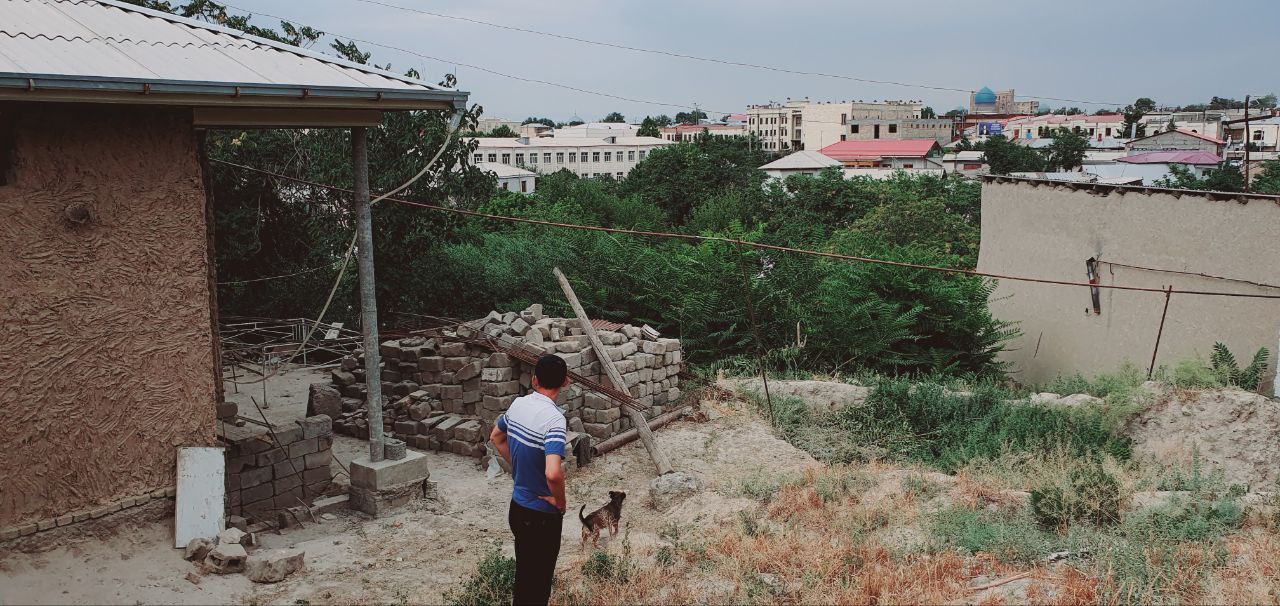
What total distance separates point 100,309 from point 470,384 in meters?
4.83

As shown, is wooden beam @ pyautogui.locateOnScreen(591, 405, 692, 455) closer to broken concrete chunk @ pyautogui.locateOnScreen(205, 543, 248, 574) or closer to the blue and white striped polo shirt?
broken concrete chunk @ pyautogui.locateOnScreen(205, 543, 248, 574)

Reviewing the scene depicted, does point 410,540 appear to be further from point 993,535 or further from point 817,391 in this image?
point 817,391

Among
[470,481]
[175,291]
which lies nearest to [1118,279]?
[470,481]

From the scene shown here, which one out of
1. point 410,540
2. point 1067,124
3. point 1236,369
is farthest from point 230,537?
point 1067,124

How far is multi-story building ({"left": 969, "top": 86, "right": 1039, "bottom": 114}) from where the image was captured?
510ft

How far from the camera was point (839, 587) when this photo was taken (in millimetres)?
5617

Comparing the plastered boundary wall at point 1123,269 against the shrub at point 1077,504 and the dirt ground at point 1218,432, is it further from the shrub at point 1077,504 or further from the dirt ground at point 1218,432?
the shrub at point 1077,504

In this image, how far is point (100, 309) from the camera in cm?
581

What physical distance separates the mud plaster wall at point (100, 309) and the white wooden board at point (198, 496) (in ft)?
0.38

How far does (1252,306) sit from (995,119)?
134409 millimetres

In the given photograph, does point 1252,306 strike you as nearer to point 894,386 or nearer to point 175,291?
point 894,386

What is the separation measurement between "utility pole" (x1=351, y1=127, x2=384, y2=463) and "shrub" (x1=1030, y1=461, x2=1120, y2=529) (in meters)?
5.39

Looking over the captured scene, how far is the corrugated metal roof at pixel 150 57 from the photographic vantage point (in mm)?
5277

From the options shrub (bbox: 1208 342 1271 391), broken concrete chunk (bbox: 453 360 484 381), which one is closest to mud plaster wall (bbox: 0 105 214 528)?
broken concrete chunk (bbox: 453 360 484 381)
